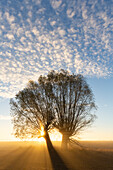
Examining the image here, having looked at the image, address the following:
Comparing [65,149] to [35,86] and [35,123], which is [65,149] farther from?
[35,86]

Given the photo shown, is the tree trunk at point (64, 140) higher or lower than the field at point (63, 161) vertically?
higher

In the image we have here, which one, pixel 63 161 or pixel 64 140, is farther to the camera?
pixel 64 140

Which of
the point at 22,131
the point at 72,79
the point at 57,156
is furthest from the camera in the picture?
the point at 72,79

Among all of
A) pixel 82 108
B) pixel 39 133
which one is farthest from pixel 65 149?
pixel 82 108

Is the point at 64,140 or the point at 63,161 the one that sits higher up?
the point at 64,140

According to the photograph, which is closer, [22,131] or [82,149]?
[22,131]

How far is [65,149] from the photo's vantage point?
29.0m

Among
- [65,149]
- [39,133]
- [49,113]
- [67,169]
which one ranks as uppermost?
[49,113]

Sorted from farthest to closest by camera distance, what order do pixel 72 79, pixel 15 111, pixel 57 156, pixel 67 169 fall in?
1. pixel 72 79
2. pixel 15 111
3. pixel 57 156
4. pixel 67 169

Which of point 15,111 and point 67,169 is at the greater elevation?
point 15,111

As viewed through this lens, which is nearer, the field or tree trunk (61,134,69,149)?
the field

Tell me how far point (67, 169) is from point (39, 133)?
11025mm

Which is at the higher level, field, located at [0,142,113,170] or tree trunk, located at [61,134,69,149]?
tree trunk, located at [61,134,69,149]

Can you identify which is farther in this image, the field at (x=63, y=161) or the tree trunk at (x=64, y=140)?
the tree trunk at (x=64, y=140)
